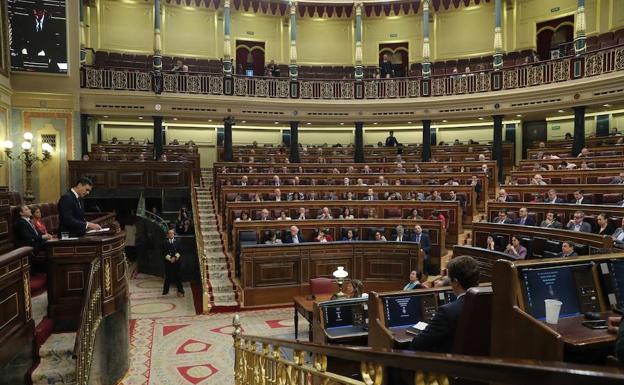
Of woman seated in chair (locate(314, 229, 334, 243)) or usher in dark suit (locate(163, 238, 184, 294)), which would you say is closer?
woman seated in chair (locate(314, 229, 334, 243))

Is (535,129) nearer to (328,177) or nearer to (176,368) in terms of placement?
(328,177)

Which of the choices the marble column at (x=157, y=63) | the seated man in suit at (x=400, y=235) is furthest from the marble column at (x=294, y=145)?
the seated man in suit at (x=400, y=235)

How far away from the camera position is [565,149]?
14906mm

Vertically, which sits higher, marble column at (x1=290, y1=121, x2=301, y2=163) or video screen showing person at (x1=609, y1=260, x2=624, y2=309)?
marble column at (x1=290, y1=121, x2=301, y2=163)

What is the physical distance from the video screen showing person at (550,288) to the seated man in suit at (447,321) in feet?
0.93

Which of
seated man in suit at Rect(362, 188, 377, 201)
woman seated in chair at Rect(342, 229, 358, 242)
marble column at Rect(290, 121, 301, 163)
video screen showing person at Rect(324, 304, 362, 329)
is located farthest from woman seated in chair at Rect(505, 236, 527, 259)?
marble column at Rect(290, 121, 301, 163)

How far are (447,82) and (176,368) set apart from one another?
13.9 m

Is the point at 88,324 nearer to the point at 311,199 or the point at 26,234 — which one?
the point at 26,234

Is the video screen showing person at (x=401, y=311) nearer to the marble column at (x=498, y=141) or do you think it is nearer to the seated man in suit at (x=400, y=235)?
the seated man in suit at (x=400, y=235)

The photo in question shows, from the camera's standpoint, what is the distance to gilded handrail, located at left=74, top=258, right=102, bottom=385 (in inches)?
163

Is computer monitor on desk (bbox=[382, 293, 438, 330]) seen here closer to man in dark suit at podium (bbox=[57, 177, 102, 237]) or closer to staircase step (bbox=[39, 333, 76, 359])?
staircase step (bbox=[39, 333, 76, 359])

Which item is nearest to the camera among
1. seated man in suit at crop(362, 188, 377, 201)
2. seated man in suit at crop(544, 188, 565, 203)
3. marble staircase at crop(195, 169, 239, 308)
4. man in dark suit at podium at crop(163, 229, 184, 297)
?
marble staircase at crop(195, 169, 239, 308)

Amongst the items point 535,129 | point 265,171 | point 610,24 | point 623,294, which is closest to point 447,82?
point 535,129

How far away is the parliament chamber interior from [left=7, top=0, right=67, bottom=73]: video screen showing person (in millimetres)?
56
